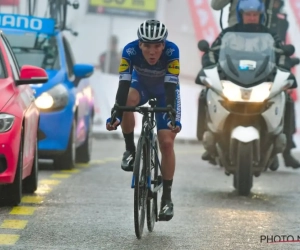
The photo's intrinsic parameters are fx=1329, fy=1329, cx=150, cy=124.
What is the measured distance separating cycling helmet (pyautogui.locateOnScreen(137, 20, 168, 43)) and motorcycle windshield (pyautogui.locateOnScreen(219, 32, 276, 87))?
11.2ft

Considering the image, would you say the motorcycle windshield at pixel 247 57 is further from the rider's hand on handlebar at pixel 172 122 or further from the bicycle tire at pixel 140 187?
Result: the bicycle tire at pixel 140 187

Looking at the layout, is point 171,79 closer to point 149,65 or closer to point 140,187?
point 149,65

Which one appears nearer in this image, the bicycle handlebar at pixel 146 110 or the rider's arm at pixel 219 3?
the bicycle handlebar at pixel 146 110

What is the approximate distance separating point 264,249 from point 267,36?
5.49 m

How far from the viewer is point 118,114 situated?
32.8 feet

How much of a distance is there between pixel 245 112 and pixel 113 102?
517 inches

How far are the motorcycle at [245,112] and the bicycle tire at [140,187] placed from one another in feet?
10.5

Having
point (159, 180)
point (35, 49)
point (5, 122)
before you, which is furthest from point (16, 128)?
point (35, 49)

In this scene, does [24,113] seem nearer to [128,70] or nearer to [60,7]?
[128,70]

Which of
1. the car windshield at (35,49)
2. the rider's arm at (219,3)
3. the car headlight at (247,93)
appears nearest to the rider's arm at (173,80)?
the car headlight at (247,93)

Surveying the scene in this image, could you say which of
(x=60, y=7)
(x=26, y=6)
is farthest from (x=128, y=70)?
(x=26, y=6)

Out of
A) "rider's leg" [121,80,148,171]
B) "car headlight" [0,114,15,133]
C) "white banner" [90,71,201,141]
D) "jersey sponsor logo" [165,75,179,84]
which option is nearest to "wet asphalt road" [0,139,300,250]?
"rider's leg" [121,80,148,171]

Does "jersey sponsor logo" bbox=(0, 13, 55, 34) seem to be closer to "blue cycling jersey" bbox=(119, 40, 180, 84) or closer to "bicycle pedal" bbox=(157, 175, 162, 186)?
"blue cycling jersey" bbox=(119, 40, 180, 84)

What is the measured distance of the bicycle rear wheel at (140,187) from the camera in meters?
9.43
